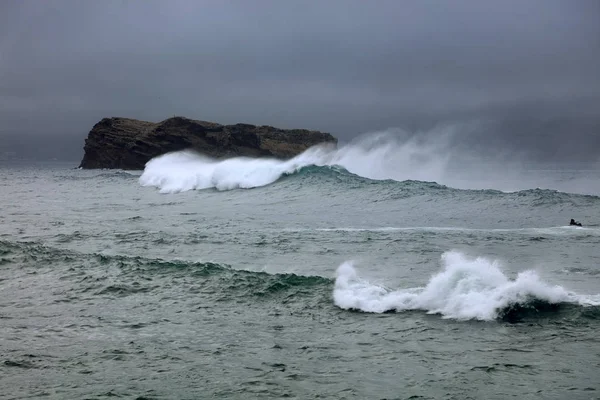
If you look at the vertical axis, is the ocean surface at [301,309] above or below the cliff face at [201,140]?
below

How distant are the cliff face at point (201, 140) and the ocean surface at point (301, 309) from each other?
2676 inches

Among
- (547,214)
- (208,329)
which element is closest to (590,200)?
(547,214)

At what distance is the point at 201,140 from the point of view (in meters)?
91.1

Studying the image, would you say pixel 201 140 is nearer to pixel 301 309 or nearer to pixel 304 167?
pixel 304 167

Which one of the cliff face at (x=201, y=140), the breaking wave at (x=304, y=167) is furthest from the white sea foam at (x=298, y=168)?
the cliff face at (x=201, y=140)

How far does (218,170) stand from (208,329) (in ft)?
109

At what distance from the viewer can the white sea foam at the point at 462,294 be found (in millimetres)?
9383

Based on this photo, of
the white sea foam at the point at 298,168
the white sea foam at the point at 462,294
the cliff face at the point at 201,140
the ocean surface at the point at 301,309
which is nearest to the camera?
the ocean surface at the point at 301,309

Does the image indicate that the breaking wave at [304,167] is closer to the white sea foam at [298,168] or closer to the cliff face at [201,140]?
the white sea foam at [298,168]

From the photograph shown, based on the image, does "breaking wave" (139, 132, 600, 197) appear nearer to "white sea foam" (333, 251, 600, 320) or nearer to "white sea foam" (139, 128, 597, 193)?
"white sea foam" (139, 128, 597, 193)

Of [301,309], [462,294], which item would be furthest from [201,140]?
[462,294]

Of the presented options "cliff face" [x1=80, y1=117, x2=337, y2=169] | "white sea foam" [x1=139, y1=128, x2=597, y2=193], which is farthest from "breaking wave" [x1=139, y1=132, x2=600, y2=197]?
"cliff face" [x1=80, y1=117, x2=337, y2=169]

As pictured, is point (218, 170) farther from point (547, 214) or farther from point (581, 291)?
point (581, 291)

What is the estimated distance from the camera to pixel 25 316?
977 cm
